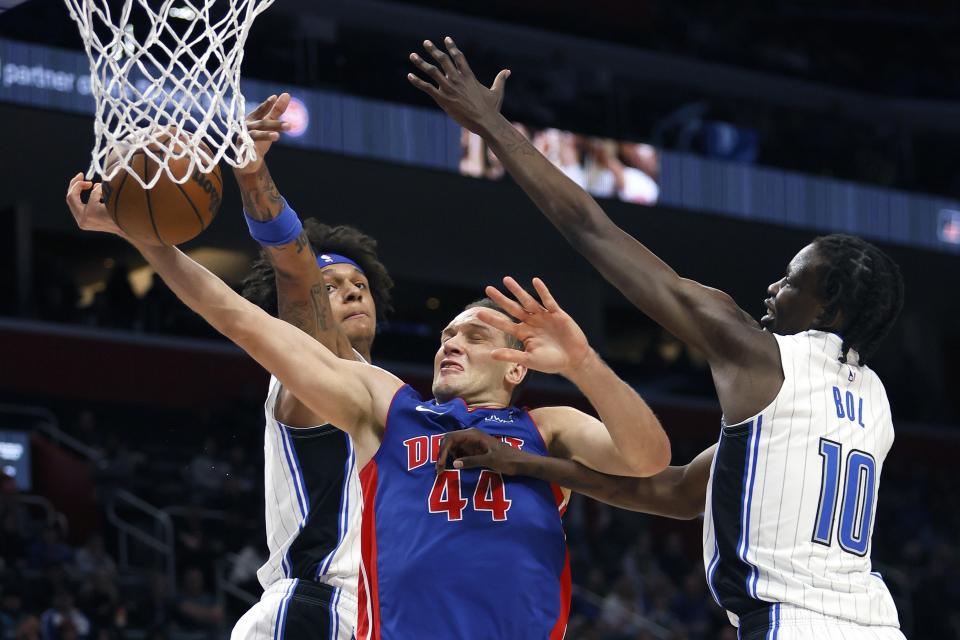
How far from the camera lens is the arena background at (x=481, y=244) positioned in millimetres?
12781

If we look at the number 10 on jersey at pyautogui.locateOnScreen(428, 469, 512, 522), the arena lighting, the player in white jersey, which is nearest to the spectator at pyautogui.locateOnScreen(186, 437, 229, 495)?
the player in white jersey

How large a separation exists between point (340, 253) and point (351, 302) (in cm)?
26

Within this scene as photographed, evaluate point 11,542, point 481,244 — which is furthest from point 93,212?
point 481,244

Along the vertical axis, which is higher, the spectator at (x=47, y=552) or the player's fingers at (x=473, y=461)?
Result: the player's fingers at (x=473, y=461)

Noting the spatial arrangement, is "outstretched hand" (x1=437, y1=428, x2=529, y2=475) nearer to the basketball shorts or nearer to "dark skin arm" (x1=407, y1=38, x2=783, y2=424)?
"dark skin arm" (x1=407, y1=38, x2=783, y2=424)

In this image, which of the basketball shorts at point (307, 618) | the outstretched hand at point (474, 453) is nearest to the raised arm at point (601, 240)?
the outstretched hand at point (474, 453)

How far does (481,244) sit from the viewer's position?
2014 cm

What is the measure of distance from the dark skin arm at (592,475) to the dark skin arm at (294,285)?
2.76 feet

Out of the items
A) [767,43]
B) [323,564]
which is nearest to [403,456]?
[323,564]

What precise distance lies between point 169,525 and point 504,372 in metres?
8.43

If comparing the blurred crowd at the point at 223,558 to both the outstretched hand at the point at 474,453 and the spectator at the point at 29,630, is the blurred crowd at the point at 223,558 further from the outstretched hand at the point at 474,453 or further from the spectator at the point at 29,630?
the outstretched hand at the point at 474,453

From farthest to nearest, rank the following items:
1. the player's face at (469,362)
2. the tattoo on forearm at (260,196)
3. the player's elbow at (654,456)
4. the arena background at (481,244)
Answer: the arena background at (481,244) < the tattoo on forearm at (260,196) < the player's face at (469,362) < the player's elbow at (654,456)

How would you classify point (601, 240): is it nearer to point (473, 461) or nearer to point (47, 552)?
point (473, 461)

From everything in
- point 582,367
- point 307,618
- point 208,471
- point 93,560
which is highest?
point 582,367
